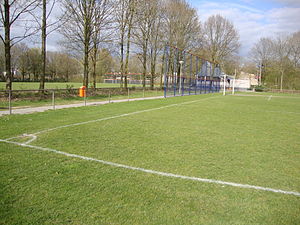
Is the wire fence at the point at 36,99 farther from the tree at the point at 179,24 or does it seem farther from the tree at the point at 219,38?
the tree at the point at 219,38

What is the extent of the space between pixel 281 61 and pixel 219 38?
17044 mm

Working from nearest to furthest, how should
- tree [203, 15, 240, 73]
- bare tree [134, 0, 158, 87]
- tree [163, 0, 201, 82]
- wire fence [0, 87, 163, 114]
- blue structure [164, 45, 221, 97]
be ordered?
wire fence [0, 87, 163, 114], blue structure [164, 45, 221, 97], bare tree [134, 0, 158, 87], tree [163, 0, 201, 82], tree [203, 15, 240, 73]

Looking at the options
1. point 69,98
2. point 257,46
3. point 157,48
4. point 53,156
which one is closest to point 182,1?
point 157,48

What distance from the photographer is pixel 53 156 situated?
198 inches

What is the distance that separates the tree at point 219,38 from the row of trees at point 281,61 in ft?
39.6

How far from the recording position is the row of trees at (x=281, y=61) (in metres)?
56.8

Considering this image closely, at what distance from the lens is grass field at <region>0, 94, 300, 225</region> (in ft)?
9.81

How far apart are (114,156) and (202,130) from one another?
418cm

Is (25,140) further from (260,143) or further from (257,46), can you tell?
(257,46)

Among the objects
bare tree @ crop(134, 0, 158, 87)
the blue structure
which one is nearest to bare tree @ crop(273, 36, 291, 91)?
the blue structure

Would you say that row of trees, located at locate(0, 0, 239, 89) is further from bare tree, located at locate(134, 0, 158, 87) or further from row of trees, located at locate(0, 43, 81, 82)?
row of trees, located at locate(0, 43, 81, 82)

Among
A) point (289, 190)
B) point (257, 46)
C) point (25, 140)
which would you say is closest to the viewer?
point (289, 190)

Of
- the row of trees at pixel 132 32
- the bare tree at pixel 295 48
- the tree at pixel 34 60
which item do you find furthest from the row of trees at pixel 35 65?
the bare tree at pixel 295 48

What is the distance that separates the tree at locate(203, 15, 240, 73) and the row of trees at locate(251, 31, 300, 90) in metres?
12.1
